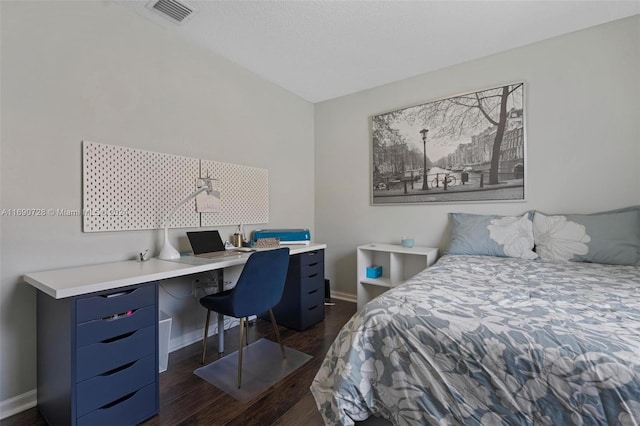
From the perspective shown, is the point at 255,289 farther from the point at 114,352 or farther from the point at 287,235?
the point at 287,235

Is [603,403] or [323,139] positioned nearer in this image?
[603,403]

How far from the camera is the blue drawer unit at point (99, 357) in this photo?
1.21m

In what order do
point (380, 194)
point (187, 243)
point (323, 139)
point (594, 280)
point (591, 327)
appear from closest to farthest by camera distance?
point (591, 327), point (594, 280), point (187, 243), point (380, 194), point (323, 139)

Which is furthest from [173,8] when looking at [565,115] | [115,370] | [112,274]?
[565,115]

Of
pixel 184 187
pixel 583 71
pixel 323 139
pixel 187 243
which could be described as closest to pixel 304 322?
pixel 187 243

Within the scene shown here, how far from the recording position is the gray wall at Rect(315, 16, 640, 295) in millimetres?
2068

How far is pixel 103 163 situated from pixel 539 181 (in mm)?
3348

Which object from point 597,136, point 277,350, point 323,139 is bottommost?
point 277,350

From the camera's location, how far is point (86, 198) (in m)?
1.74

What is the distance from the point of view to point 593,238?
198 cm

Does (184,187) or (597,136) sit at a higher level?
(597,136)

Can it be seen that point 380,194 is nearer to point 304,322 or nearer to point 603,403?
point 304,322

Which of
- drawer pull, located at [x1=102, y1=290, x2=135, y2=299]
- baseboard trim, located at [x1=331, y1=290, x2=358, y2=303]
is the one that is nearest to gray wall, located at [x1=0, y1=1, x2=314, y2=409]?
drawer pull, located at [x1=102, y1=290, x2=135, y2=299]

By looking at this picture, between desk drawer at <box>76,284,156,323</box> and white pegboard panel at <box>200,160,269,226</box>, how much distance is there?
103 cm
